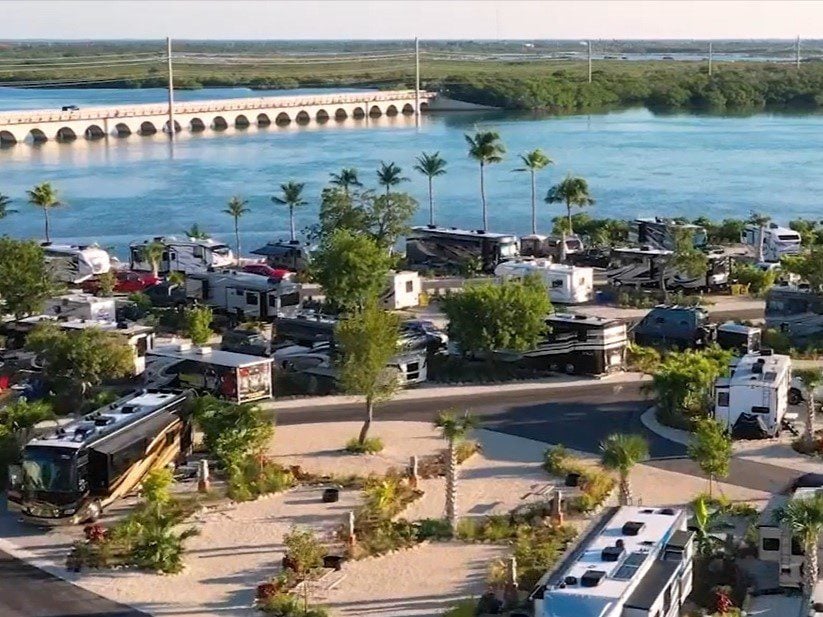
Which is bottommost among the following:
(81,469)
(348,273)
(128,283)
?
(128,283)

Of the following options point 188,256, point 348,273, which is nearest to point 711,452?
point 348,273

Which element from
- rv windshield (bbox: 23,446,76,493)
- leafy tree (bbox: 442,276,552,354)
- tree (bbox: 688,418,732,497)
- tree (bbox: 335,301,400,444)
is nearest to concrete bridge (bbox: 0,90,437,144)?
leafy tree (bbox: 442,276,552,354)

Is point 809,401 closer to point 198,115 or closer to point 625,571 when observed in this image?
point 625,571

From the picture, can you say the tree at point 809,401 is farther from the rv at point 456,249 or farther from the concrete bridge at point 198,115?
the concrete bridge at point 198,115

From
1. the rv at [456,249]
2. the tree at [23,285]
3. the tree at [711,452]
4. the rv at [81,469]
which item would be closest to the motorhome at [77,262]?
the tree at [23,285]

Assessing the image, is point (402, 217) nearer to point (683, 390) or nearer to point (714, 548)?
point (683, 390)
